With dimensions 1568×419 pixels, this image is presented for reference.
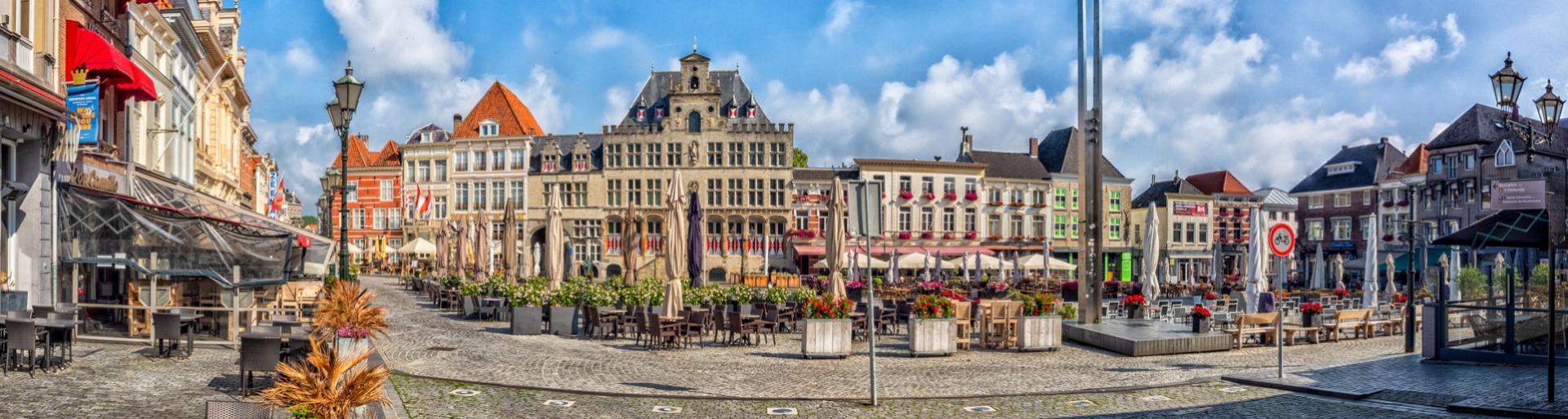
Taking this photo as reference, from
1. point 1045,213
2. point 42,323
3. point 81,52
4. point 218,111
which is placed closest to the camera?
point 42,323

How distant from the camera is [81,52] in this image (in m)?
18.5

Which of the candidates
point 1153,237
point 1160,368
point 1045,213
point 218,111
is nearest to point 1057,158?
point 1045,213

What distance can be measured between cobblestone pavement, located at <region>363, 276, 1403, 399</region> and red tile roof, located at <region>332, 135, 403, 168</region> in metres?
57.4

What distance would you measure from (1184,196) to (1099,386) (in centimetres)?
6101

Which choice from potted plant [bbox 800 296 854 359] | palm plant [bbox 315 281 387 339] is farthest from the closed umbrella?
palm plant [bbox 315 281 387 339]

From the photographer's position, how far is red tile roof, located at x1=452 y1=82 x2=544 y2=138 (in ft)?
214

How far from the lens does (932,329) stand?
56.3ft

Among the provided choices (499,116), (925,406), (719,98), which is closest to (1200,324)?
(925,406)

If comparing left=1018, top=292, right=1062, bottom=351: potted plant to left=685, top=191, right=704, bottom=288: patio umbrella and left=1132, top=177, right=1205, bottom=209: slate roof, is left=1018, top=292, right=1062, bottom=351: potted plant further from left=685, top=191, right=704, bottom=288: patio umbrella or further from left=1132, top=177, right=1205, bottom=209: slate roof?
left=1132, top=177, right=1205, bottom=209: slate roof

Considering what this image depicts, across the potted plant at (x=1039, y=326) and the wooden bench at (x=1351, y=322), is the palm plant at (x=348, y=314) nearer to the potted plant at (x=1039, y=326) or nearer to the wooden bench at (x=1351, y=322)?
the potted plant at (x=1039, y=326)

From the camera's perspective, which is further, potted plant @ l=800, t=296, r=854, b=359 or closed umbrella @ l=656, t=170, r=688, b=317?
closed umbrella @ l=656, t=170, r=688, b=317

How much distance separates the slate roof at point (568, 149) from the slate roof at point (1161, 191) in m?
35.5

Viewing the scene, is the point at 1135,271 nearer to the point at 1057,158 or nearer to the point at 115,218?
the point at 1057,158

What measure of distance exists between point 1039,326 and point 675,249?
7.68 metres
